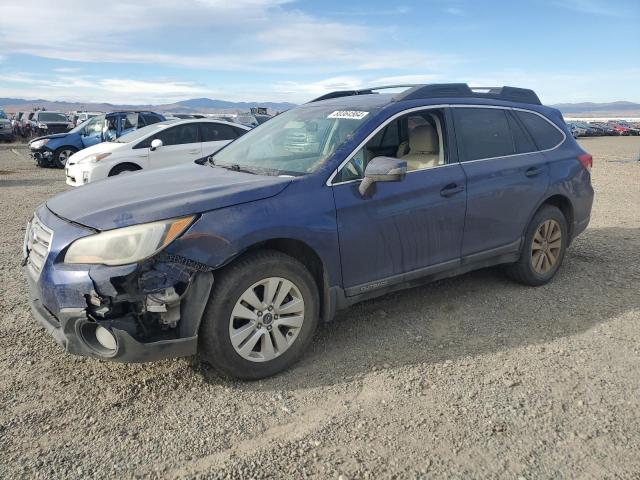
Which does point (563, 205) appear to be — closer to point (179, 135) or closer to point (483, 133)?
point (483, 133)

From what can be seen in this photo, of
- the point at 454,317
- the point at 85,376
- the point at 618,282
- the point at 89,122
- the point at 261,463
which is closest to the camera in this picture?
the point at 261,463

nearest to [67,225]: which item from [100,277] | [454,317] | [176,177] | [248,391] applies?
[100,277]

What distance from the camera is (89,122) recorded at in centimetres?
1603

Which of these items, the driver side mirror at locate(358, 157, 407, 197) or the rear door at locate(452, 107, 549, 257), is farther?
the rear door at locate(452, 107, 549, 257)

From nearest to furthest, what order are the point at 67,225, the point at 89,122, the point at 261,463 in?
the point at 261,463 < the point at 67,225 < the point at 89,122

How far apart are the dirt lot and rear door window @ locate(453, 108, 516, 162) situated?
1318mm

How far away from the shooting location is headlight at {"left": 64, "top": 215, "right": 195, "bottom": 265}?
276 centimetres

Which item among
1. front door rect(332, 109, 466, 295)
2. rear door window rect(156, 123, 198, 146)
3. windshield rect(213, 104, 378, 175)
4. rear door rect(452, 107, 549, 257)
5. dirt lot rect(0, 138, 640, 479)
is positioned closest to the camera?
dirt lot rect(0, 138, 640, 479)

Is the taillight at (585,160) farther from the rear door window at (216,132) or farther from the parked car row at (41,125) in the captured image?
the parked car row at (41,125)

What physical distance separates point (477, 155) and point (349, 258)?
1603mm

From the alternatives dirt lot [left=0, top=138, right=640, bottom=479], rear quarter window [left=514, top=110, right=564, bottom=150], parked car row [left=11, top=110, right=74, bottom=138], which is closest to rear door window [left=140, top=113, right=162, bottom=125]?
dirt lot [left=0, top=138, right=640, bottom=479]

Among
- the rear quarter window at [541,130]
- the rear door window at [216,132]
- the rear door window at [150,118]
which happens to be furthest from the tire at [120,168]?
the rear quarter window at [541,130]

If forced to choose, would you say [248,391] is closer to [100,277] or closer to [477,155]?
[100,277]

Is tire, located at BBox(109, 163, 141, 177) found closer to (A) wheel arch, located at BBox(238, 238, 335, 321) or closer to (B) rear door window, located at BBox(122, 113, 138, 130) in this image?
(B) rear door window, located at BBox(122, 113, 138, 130)
